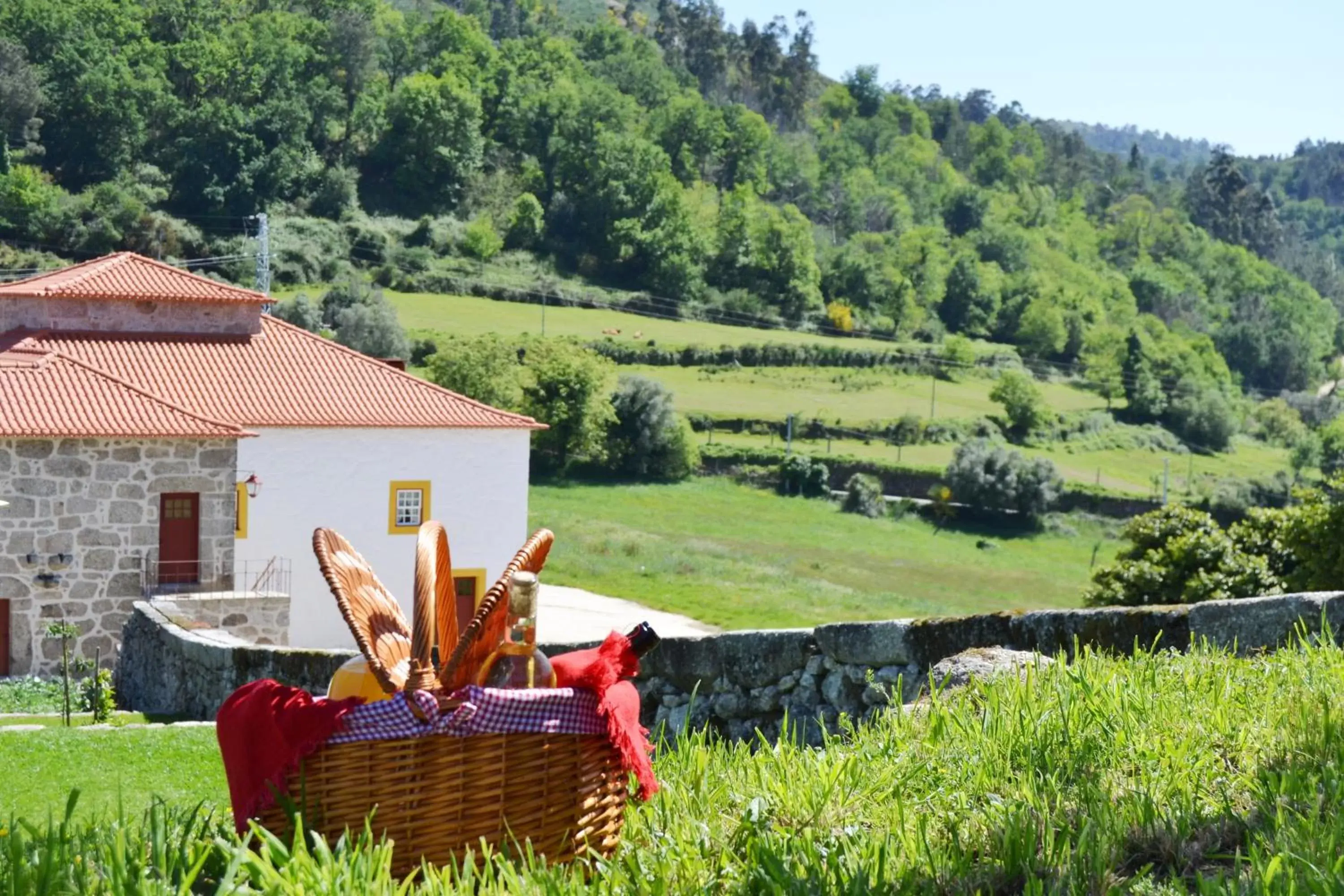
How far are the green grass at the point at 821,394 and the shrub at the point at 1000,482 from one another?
8915 mm

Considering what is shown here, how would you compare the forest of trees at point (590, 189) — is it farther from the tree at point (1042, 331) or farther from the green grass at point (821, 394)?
the green grass at point (821, 394)

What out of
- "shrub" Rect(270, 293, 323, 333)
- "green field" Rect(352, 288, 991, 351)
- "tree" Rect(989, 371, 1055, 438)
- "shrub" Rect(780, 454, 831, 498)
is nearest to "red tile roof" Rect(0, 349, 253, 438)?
"shrub" Rect(270, 293, 323, 333)

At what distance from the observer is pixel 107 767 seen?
30.2 feet

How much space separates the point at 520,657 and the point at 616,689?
0.72ft

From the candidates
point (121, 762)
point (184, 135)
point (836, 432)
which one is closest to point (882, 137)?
point (184, 135)

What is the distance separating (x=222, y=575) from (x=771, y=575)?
2551cm

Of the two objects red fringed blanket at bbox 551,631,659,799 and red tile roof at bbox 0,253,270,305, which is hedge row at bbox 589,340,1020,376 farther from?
red fringed blanket at bbox 551,631,659,799

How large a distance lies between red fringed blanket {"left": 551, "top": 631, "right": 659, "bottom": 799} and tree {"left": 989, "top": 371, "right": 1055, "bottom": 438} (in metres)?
74.6

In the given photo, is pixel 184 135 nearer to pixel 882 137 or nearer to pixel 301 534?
pixel 301 534

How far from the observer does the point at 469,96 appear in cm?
10806

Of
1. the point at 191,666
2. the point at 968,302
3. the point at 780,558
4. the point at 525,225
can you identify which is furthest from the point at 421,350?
the point at 968,302

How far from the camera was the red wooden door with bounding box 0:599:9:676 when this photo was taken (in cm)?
1977

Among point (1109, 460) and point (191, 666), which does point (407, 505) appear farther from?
point (1109, 460)

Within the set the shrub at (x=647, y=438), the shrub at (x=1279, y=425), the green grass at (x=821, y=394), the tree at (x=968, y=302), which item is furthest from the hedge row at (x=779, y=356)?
the shrub at (x=1279, y=425)
